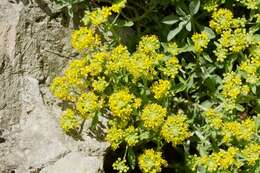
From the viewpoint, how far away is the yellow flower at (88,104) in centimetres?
393

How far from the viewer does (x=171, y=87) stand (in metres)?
4.16

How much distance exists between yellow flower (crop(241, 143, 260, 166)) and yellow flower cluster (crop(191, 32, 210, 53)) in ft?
2.49

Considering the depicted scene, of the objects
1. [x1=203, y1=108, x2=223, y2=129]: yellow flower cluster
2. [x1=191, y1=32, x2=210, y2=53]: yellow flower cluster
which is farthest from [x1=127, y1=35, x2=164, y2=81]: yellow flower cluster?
[x1=203, y1=108, x2=223, y2=129]: yellow flower cluster

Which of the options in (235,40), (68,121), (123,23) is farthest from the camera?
(123,23)

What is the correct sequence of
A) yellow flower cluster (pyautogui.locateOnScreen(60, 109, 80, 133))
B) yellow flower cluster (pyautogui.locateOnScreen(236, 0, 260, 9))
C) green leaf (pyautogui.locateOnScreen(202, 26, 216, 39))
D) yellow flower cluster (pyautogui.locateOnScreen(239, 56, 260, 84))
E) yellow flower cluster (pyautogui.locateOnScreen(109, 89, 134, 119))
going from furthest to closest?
1. green leaf (pyautogui.locateOnScreen(202, 26, 216, 39))
2. yellow flower cluster (pyautogui.locateOnScreen(236, 0, 260, 9))
3. yellow flower cluster (pyautogui.locateOnScreen(239, 56, 260, 84))
4. yellow flower cluster (pyautogui.locateOnScreen(60, 109, 80, 133))
5. yellow flower cluster (pyautogui.locateOnScreen(109, 89, 134, 119))

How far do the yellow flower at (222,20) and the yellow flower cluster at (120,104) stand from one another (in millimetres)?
825

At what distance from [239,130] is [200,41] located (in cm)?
68

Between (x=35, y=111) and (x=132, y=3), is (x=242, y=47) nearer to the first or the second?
(x=132, y=3)

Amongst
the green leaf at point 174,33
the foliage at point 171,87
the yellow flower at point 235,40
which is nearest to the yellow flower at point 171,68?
the foliage at point 171,87

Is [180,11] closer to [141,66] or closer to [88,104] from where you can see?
[141,66]

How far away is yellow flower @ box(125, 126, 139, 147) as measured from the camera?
12.9ft

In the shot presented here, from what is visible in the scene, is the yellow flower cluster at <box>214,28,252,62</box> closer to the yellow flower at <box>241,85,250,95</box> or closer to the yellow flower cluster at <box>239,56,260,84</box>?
the yellow flower cluster at <box>239,56,260,84</box>

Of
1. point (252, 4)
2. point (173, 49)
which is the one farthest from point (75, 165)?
point (252, 4)

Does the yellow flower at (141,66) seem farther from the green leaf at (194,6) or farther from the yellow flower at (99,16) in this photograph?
the green leaf at (194,6)
